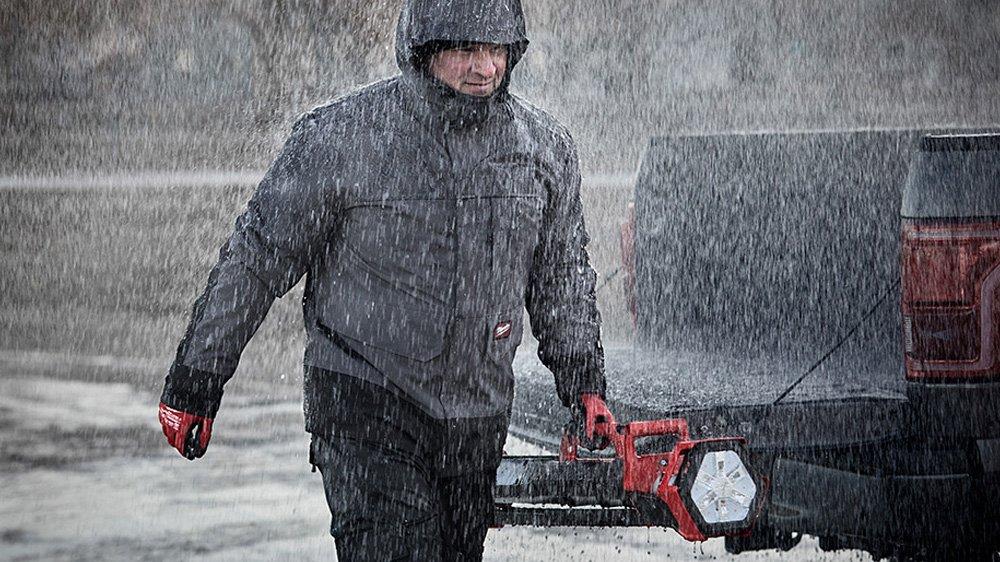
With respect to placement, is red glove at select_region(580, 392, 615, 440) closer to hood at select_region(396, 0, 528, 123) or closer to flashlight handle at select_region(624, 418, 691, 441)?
flashlight handle at select_region(624, 418, 691, 441)

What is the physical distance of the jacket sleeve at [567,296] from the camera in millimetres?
3875

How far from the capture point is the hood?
354cm

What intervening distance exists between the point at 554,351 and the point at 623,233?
8.31 feet

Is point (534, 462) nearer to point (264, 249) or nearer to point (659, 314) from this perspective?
point (264, 249)

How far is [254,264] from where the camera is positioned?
140 inches

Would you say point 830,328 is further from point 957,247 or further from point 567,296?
point 567,296

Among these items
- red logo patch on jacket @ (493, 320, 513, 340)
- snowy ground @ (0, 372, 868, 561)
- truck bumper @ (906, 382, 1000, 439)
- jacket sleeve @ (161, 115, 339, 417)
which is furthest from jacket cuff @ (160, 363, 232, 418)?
snowy ground @ (0, 372, 868, 561)

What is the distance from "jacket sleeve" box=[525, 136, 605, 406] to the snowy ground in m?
1.84

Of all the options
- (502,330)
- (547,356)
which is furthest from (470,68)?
(547,356)

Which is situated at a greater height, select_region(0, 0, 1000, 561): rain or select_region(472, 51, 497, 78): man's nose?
select_region(472, 51, 497, 78): man's nose

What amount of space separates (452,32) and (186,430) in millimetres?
1016

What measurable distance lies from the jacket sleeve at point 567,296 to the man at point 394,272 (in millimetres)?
200

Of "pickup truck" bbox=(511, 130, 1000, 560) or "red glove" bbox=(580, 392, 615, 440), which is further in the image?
"pickup truck" bbox=(511, 130, 1000, 560)

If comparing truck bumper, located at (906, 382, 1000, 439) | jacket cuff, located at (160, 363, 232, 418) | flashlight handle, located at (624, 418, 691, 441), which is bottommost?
truck bumper, located at (906, 382, 1000, 439)
